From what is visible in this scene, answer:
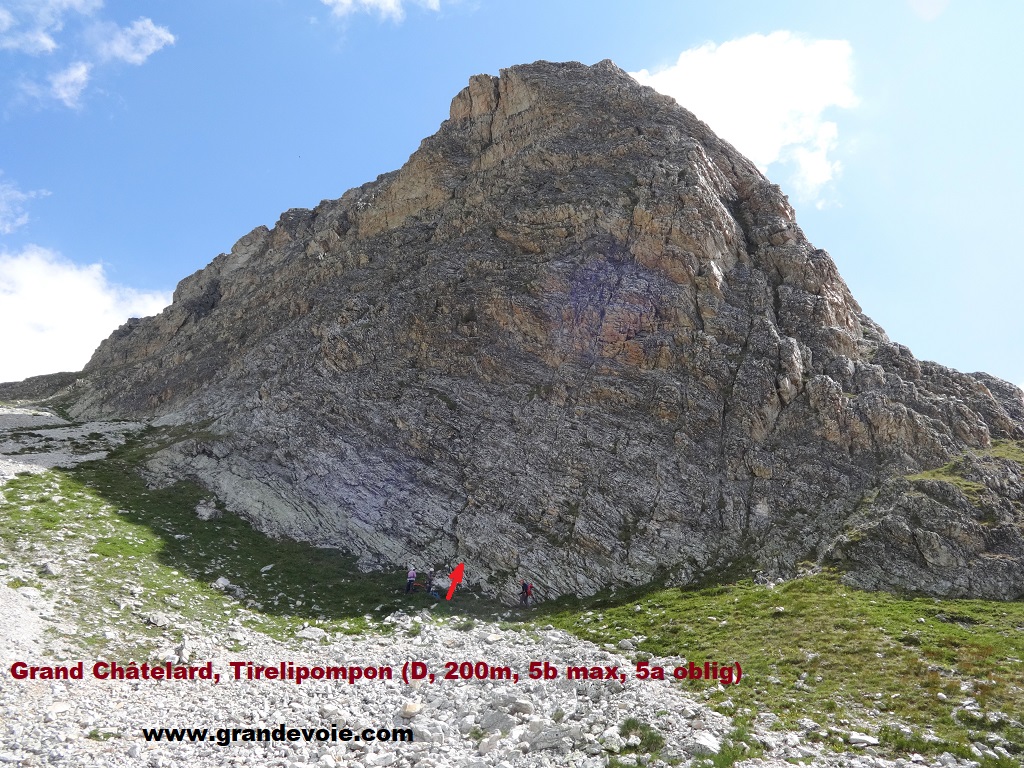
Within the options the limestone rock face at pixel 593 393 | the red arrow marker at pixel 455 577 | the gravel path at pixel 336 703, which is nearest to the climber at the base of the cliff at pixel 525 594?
the limestone rock face at pixel 593 393

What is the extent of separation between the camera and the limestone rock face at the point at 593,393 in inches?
1331

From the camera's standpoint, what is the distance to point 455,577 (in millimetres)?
33281

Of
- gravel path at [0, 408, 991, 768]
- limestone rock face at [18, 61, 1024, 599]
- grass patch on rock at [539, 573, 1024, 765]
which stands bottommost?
gravel path at [0, 408, 991, 768]

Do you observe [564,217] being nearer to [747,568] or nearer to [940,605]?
[747,568]

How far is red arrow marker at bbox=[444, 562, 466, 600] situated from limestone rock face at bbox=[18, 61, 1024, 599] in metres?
0.52

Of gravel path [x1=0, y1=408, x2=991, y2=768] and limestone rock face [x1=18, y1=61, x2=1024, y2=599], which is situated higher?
limestone rock face [x1=18, y1=61, x2=1024, y2=599]

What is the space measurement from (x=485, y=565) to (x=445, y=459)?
993 centimetres

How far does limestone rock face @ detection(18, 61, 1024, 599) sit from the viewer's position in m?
33.8

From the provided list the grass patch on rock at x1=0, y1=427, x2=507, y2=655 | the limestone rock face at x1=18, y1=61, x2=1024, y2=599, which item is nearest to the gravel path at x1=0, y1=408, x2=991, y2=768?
the grass patch on rock at x1=0, y1=427, x2=507, y2=655

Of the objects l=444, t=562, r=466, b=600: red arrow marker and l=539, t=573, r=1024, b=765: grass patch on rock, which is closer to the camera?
l=539, t=573, r=1024, b=765: grass patch on rock

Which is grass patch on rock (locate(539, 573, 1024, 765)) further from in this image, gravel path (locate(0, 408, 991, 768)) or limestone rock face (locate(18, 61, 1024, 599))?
limestone rock face (locate(18, 61, 1024, 599))

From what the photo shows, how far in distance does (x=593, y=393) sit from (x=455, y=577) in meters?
17.2

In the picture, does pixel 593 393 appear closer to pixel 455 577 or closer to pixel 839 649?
pixel 455 577

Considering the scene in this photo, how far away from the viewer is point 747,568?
31.6 metres
